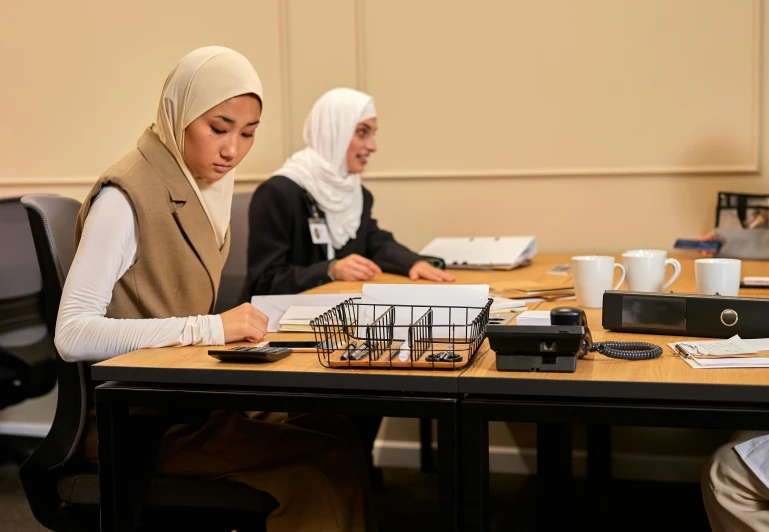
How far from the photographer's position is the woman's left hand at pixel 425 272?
2594mm

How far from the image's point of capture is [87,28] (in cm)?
374

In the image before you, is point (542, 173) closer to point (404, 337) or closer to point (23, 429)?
point (404, 337)

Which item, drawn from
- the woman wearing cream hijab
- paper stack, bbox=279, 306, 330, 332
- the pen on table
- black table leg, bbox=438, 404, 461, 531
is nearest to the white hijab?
the woman wearing cream hijab

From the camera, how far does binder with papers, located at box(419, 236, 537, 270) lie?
9.12 ft

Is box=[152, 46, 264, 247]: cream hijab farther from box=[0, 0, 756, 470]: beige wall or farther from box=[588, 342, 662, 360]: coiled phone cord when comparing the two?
box=[0, 0, 756, 470]: beige wall

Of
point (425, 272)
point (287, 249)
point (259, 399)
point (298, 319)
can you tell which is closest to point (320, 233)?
point (287, 249)

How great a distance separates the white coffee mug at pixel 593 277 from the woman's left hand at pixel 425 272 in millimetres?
682

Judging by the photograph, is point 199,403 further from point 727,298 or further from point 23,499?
point 23,499

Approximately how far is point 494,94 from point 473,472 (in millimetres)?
2281

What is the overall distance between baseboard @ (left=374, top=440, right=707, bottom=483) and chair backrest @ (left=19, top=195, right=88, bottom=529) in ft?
6.21

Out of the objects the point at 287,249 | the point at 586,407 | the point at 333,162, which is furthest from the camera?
the point at 333,162

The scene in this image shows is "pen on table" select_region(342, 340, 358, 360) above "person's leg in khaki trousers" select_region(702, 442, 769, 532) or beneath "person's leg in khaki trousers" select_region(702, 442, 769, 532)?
above

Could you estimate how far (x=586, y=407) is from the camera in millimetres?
1278

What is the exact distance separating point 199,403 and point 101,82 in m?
2.70
